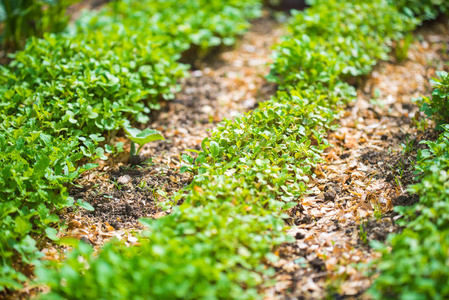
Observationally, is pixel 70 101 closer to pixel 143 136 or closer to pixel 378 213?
pixel 143 136

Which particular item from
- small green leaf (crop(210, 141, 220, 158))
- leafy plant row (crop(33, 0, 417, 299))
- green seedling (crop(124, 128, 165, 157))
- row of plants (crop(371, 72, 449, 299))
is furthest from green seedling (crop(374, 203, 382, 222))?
green seedling (crop(124, 128, 165, 157))

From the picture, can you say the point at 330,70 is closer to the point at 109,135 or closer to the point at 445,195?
the point at 445,195

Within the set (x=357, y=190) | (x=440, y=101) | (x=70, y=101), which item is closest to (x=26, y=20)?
(x=70, y=101)

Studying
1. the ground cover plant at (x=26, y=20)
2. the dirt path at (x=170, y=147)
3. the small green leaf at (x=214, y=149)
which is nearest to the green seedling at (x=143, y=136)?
the dirt path at (x=170, y=147)

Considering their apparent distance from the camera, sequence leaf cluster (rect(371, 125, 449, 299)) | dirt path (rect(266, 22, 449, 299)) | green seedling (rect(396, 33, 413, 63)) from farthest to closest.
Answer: green seedling (rect(396, 33, 413, 63)) < dirt path (rect(266, 22, 449, 299)) < leaf cluster (rect(371, 125, 449, 299))

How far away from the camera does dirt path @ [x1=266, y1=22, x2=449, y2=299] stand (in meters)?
2.01

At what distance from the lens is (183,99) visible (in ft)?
12.2

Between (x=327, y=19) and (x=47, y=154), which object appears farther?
(x=327, y=19)

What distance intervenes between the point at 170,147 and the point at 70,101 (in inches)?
34.7

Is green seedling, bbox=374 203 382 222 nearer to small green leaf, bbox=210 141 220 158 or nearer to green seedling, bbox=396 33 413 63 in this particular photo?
small green leaf, bbox=210 141 220 158

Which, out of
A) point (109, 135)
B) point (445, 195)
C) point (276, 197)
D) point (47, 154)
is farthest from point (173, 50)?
point (445, 195)

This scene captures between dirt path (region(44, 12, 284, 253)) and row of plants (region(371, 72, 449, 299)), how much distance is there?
130cm

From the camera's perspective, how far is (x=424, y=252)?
1665mm

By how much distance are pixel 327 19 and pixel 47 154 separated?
3.01 metres
